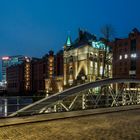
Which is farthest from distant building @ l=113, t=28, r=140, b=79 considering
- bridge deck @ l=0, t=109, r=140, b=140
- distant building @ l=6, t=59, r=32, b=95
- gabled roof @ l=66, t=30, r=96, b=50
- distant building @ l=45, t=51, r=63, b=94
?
A: distant building @ l=6, t=59, r=32, b=95

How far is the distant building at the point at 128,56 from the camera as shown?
67.8m

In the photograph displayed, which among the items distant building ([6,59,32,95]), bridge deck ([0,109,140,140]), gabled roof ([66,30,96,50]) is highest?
gabled roof ([66,30,96,50])

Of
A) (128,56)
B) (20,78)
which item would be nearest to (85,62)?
(128,56)

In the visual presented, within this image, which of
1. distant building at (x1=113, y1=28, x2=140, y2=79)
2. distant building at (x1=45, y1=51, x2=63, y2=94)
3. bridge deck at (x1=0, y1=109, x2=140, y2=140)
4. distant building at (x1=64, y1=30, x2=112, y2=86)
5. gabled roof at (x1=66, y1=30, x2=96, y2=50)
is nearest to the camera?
bridge deck at (x1=0, y1=109, x2=140, y2=140)

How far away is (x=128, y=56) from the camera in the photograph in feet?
230

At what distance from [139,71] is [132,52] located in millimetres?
6428

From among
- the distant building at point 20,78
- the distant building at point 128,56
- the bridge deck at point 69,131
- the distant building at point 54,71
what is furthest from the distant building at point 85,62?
the bridge deck at point 69,131

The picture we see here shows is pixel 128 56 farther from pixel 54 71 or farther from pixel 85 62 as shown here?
pixel 54 71

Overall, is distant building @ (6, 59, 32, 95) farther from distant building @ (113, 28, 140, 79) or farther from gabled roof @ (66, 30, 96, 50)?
distant building @ (113, 28, 140, 79)

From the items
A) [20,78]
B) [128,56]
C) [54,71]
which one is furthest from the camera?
[20,78]

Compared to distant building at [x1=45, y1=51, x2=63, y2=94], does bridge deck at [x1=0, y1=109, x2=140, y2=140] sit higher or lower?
lower

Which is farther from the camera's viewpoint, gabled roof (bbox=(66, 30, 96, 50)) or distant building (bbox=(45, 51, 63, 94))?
distant building (bbox=(45, 51, 63, 94))

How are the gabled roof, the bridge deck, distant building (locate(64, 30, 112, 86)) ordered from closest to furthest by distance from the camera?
the bridge deck
distant building (locate(64, 30, 112, 86))
the gabled roof

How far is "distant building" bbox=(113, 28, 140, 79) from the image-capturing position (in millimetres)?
67750
